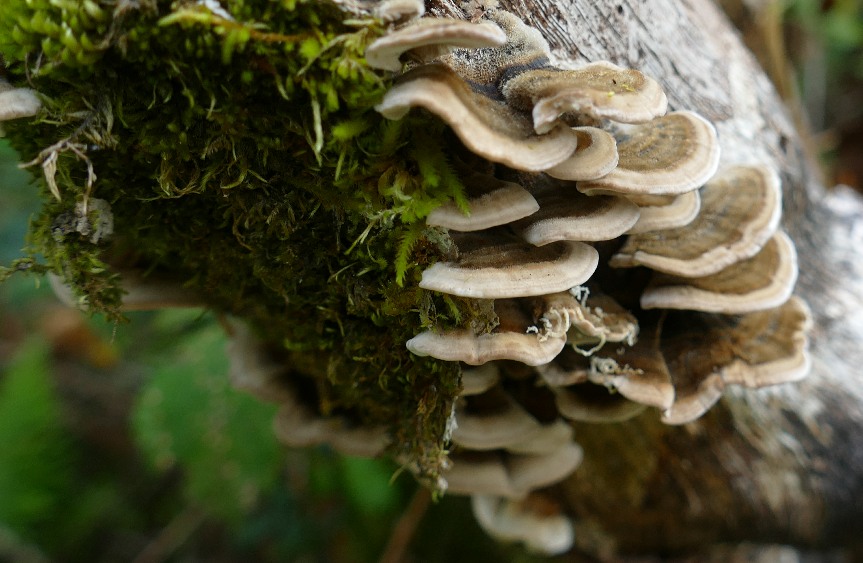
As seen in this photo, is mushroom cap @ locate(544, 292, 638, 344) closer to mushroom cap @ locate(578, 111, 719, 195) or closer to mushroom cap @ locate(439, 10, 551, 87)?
mushroom cap @ locate(578, 111, 719, 195)

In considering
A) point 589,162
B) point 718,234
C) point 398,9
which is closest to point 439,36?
point 398,9

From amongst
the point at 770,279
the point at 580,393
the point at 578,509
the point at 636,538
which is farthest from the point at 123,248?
the point at 636,538

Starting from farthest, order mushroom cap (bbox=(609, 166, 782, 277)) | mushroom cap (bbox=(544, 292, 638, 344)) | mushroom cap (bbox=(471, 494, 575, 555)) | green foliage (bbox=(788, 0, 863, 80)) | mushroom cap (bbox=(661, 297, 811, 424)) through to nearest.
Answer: green foliage (bbox=(788, 0, 863, 80)), mushroom cap (bbox=(471, 494, 575, 555)), mushroom cap (bbox=(661, 297, 811, 424)), mushroom cap (bbox=(609, 166, 782, 277)), mushroom cap (bbox=(544, 292, 638, 344))

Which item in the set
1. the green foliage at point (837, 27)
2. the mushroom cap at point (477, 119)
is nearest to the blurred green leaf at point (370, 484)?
the mushroom cap at point (477, 119)

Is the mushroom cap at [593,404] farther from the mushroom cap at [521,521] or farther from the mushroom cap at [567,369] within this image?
the mushroom cap at [521,521]

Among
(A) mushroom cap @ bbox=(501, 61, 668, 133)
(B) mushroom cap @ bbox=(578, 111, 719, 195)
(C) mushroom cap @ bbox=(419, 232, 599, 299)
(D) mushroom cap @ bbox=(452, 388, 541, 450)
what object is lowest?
(D) mushroom cap @ bbox=(452, 388, 541, 450)

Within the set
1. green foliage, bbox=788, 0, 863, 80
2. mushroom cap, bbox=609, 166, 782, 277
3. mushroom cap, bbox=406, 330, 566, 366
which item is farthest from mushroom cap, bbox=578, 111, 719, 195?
green foliage, bbox=788, 0, 863, 80
